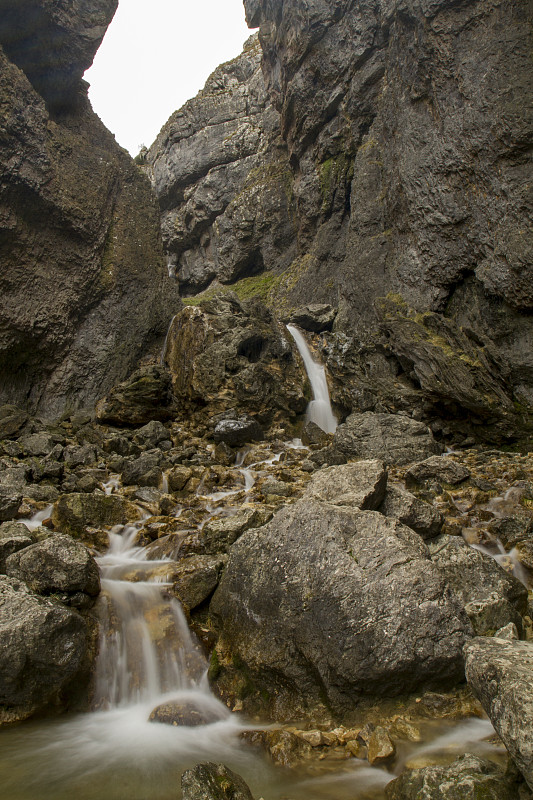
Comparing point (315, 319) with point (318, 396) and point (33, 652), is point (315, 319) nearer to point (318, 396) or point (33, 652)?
point (318, 396)

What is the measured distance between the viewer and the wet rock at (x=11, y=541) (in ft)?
18.4

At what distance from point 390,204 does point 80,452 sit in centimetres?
1807

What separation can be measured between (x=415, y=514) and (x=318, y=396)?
40.4ft

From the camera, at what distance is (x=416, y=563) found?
15.3ft

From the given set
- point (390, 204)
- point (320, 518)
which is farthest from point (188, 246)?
point (320, 518)

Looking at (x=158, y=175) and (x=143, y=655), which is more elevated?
(x=158, y=175)

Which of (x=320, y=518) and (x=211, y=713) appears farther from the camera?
(x=320, y=518)

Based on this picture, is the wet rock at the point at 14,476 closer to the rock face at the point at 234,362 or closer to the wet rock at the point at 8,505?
the wet rock at the point at 8,505

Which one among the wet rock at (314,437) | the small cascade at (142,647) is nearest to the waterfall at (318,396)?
the wet rock at (314,437)

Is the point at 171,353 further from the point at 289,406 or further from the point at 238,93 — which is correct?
the point at 238,93

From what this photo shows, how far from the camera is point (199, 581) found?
5.64 m

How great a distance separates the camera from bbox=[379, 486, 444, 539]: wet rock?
5875mm

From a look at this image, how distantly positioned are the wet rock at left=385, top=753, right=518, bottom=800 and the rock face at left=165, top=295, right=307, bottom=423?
13.1m

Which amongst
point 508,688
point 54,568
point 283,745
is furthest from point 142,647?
point 508,688
